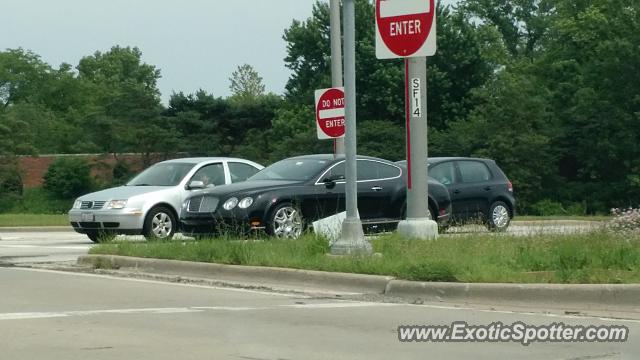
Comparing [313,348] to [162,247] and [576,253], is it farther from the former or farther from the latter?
[162,247]

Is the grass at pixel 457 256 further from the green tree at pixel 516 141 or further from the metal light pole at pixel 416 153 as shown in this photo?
the green tree at pixel 516 141

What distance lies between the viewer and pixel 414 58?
15.3 metres

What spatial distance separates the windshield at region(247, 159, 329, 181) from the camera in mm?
18266

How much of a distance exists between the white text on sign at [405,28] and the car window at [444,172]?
7.61m

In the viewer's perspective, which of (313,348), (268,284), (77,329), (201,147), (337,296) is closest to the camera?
(313,348)

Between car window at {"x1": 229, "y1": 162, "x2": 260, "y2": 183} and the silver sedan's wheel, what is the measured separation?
3.99m

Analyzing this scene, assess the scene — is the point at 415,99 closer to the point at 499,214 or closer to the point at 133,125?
the point at 499,214

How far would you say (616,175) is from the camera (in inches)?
1987

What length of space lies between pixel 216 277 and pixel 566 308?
15.1 ft

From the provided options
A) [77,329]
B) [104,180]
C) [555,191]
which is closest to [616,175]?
[555,191]

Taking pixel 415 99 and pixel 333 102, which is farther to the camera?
pixel 333 102

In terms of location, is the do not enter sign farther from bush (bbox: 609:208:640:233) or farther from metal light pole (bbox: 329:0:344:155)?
bush (bbox: 609:208:640:233)

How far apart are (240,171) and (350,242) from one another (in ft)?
26.9

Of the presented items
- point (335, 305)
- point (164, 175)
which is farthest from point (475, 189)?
point (335, 305)
